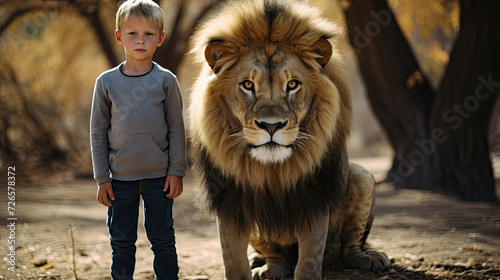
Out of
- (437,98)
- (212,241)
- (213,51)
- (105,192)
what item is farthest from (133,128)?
(437,98)

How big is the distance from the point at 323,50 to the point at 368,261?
4.66 feet

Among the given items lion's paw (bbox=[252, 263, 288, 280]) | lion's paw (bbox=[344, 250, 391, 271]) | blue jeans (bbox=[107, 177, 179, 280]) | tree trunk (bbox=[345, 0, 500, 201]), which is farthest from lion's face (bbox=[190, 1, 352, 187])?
tree trunk (bbox=[345, 0, 500, 201])

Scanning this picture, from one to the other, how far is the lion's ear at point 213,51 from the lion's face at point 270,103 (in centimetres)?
13

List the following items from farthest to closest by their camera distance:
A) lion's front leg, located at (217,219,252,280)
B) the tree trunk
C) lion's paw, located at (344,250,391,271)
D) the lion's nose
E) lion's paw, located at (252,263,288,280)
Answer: the tree trunk
lion's paw, located at (344,250,391,271)
lion's paw, located at (252,263,288,280)
lion's front leg, located at (217,219,252,280)
the lion's nose

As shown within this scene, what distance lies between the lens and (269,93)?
2662 millimetres

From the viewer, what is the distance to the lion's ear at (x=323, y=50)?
2.80 meters

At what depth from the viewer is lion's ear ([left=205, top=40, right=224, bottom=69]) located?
280cm

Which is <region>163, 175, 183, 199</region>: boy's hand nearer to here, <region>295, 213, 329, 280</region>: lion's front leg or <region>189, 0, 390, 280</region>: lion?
<region>189, 0, 390, 280</region>: lion

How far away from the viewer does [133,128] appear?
2705 millimetres

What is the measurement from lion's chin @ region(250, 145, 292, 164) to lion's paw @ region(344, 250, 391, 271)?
1155mm

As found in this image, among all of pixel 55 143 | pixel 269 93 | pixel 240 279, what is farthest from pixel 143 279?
pixel 55 143

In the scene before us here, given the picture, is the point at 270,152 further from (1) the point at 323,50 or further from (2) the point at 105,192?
(2) the point at 105,192

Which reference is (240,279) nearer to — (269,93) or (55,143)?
(269,93)

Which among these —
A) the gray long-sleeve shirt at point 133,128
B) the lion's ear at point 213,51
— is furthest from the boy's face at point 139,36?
the lion's ear at point 213,51
